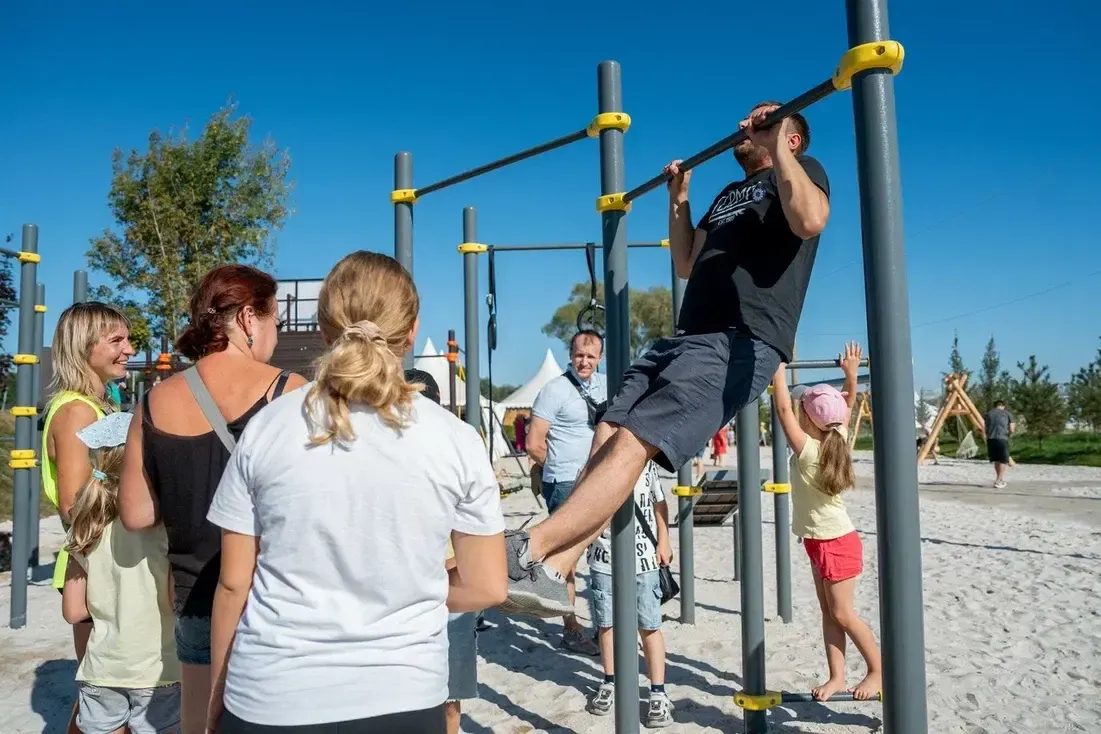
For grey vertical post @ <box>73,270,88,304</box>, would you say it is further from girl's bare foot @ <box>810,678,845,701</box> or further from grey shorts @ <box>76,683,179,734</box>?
girl's bare foot @ <box>810,678,845,701</box>

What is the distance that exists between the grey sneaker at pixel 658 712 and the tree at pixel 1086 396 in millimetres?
25085

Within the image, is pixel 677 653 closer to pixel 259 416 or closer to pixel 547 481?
pixel 547 481

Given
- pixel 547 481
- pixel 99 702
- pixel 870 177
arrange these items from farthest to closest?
pixel 547 481, pixel 99 702, pixel 870 177

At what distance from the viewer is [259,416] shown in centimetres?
147

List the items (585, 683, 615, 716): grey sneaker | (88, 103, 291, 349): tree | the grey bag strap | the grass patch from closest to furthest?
1. the grey bag strap
2. (585, 683, 615, 716): grey sneaker
3. (88, 103, 291, 349): tree
4. the grass patch

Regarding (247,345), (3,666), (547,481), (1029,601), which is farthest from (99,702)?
(1029,601)

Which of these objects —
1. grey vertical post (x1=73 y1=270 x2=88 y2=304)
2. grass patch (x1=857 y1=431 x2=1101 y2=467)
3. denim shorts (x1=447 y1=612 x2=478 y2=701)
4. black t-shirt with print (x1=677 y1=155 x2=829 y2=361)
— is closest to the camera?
black t-shirt with print (x1=677 y1=155 x2=829 y2=361)

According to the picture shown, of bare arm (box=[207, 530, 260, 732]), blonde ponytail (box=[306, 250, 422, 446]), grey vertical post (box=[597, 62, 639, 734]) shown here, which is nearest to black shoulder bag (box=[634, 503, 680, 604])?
grey vertical post (box=[597, 62, 639, 734])

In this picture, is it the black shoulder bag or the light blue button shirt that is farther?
the light blue button shirt

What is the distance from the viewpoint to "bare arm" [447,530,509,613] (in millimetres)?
1556

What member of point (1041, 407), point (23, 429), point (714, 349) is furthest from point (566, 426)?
point (1041, 407)

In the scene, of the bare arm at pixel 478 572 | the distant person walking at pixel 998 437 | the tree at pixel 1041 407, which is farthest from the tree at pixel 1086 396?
the bare arm at pixel 478 572

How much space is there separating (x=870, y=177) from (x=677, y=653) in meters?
3.68

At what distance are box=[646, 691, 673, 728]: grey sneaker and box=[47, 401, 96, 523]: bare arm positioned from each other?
244cm
